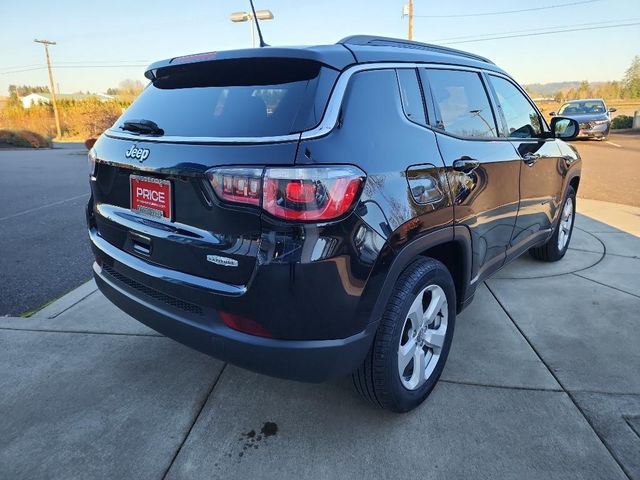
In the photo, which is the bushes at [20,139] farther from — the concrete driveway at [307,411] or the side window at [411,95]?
the side window at [411,95]

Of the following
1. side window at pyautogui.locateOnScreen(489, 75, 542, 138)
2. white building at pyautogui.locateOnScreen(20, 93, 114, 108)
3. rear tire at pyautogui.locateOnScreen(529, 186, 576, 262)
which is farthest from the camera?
white building at pyautogui.locateOnScreen(20, 93, 114, 108)

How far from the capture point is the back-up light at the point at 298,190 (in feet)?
5.62

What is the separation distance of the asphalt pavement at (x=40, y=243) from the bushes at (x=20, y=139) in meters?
17.8

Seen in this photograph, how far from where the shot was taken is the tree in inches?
1593

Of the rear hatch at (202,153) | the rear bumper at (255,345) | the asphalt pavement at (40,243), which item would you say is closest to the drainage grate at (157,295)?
the rear bumper at (255,345)

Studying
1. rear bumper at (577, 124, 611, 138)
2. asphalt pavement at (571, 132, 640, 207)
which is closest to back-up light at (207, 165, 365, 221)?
asphalt pavement at (571, 132, 640, 207)

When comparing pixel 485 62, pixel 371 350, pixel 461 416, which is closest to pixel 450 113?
pixel 485 62

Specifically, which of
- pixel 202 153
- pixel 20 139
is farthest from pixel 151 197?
pixel 20 139

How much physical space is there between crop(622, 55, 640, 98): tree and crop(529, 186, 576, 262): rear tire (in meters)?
45.7

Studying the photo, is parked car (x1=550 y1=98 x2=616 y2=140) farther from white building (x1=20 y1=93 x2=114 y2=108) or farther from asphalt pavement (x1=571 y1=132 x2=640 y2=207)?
white building (x1=20 y1=93 x2=114 y2=108)

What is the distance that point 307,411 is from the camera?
7.98 ft

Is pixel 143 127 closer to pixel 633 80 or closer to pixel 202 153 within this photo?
pixel 202 153

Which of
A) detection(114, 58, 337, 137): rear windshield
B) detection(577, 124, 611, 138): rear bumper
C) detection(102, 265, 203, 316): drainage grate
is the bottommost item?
detection(577, 124, 611, 138): rear bumper

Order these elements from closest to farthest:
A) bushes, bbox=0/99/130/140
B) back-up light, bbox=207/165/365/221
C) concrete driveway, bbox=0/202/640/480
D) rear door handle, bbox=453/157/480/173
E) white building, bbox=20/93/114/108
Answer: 1. back-up light, bbox=207/165/365/221
2. concrete driveway, bbox=0/202/640/480
3. rear door handle, bbox=453/157/480/173
4. bushes, bbox=0/99/130/140
5. white building, bbox=20/93/114/108
